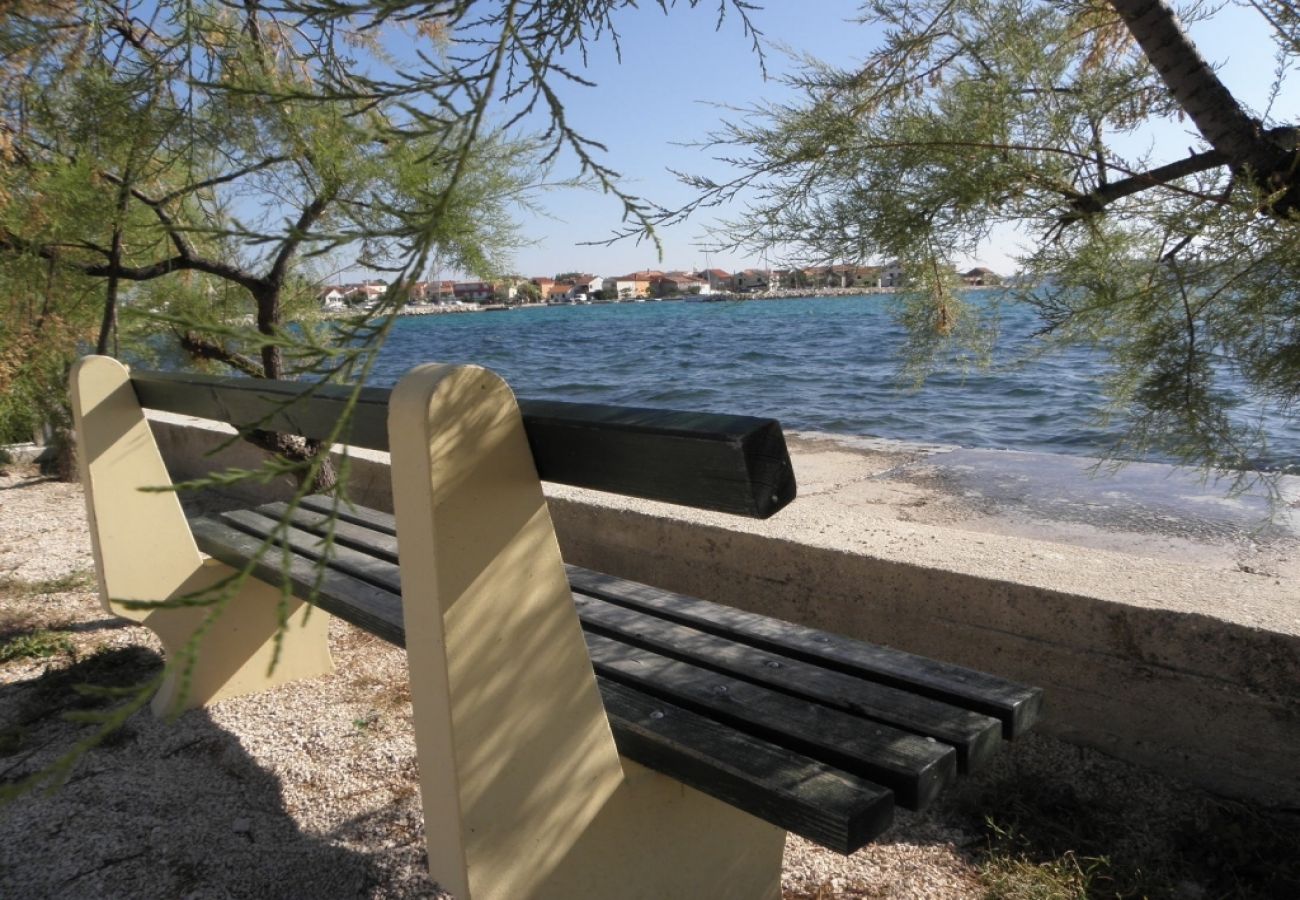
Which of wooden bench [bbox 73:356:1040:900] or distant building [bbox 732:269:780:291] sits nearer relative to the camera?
wooden bench [bbox 73:356:1040:900]

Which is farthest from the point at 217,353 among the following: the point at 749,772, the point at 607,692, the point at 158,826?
the point at 749,772

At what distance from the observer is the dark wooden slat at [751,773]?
1.24m

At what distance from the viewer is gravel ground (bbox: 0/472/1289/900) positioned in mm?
1876

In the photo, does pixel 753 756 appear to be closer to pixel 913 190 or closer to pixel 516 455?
pixel 516 455

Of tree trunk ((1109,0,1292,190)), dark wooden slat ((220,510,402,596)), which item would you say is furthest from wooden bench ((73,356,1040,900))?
tree trunk ((1109,0,1292,190))

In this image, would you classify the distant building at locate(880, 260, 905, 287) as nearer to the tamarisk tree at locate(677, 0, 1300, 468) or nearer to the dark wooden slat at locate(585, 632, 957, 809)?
the tamarisk tree at locate(677, 0, 1300, 468)

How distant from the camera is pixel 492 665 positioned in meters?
1.31

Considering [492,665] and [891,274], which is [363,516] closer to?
[492,665]

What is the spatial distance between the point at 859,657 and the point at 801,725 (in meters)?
0.29

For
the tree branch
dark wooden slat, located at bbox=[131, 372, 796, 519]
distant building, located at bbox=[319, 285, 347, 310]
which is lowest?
the tree branch

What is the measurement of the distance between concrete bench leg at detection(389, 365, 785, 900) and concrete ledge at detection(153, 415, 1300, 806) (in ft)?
3.78

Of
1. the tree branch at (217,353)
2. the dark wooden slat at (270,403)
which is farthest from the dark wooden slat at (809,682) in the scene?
the tree branch at (217,353)

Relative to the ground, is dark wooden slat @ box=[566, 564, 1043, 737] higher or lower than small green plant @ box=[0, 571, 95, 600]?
higher

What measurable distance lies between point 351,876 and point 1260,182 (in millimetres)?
2484
